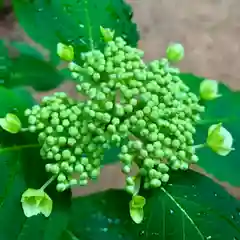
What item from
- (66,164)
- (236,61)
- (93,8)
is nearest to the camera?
(66,164)

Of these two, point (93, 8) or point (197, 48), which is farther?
point (197, 48)

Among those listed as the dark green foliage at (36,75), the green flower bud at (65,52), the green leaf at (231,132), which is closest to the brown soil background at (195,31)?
the dark green foliage at (36,75)

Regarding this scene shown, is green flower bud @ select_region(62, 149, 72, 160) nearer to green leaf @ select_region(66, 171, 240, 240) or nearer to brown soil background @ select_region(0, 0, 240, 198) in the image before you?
green leaf @ select_region(66, 171, 240, 240)

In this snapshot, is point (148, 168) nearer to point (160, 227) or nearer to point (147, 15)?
point (160, 227)

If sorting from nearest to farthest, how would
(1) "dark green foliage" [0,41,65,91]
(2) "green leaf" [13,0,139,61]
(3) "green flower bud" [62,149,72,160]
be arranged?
(3) "green flower bud" [62,149,72,160] → (2) "green leaf" [13,0,139,61] → (1) "dark green foliage" [0,41,65,91]

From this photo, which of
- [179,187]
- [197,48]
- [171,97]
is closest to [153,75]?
[171,97]

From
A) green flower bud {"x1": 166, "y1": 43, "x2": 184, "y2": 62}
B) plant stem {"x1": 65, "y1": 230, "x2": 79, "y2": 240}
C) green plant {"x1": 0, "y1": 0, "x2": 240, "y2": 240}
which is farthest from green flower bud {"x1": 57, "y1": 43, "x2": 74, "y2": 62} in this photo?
plant stem {"x1": 65, "y1": 230, "x2": 79, "y2": 240}
